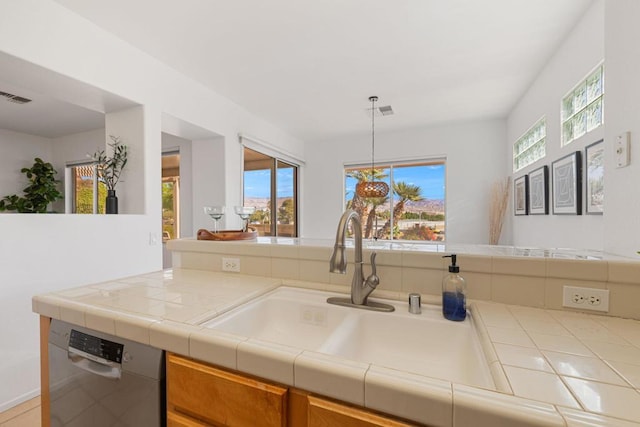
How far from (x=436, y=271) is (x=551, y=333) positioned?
0.38 meters

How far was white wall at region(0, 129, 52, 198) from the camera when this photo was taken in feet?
13.4

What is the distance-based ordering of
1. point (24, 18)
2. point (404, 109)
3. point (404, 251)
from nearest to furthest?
point (404, 251) → point (24, 18) → point (404, 109)

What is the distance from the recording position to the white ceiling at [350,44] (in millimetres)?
1972

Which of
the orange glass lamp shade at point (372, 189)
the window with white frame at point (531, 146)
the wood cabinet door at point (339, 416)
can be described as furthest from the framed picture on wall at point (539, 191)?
the wood cabinet door at point (339, 416)

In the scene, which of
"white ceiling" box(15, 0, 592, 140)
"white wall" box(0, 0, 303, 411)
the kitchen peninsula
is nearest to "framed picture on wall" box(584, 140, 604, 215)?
"white ceiling" box(15, 0, 592, 140)

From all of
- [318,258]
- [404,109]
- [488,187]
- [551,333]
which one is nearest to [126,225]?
[318,258]

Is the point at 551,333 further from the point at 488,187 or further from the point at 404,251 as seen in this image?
the point at 488,187

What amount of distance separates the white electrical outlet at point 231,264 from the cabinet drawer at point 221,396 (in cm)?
66

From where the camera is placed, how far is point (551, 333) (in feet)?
2.51

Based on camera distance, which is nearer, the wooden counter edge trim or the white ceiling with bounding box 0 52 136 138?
the wooden counter edge trim

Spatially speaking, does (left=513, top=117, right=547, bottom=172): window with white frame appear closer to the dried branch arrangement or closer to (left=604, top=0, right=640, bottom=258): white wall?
the dried branch arrangement

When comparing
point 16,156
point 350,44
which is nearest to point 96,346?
point 350,44

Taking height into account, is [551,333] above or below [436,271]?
below

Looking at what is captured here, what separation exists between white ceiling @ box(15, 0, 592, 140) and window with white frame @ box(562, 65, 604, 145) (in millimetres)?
471
